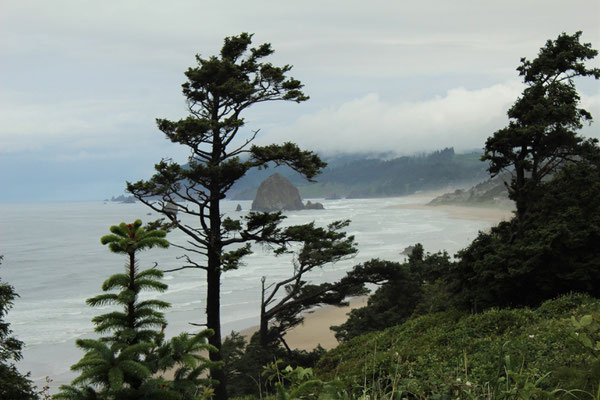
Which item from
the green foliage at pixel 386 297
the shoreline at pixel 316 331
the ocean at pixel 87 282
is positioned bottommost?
the shoreline at pixel 316 331

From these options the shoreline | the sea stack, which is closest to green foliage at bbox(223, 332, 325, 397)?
the shoreline

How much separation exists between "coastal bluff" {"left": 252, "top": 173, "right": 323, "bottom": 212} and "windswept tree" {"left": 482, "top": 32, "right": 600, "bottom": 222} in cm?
14046

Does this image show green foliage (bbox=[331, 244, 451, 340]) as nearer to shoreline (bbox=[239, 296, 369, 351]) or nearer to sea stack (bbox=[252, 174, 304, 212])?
shoreline (bbox=[239, 296, 369, 351])

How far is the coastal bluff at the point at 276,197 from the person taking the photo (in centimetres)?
15662

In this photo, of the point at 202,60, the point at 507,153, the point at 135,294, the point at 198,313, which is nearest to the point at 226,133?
the point at 202,60

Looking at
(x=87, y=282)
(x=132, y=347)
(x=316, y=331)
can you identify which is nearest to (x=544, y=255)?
(x=132, y=347)

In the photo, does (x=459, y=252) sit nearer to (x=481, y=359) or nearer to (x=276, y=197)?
(x=481, y=359)

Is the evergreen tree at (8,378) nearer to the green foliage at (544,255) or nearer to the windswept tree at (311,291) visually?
the windswept tree at (311,291)

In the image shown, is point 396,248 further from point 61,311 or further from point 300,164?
point 300,164

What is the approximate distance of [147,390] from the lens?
312 centimetres

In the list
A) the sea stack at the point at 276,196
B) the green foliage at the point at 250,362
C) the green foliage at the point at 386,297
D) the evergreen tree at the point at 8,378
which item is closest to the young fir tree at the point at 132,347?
the evergreen tree at the point at 8,378

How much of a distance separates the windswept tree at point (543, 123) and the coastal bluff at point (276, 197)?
461 ft

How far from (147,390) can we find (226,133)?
11.7m

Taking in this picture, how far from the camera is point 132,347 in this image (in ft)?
10.2
